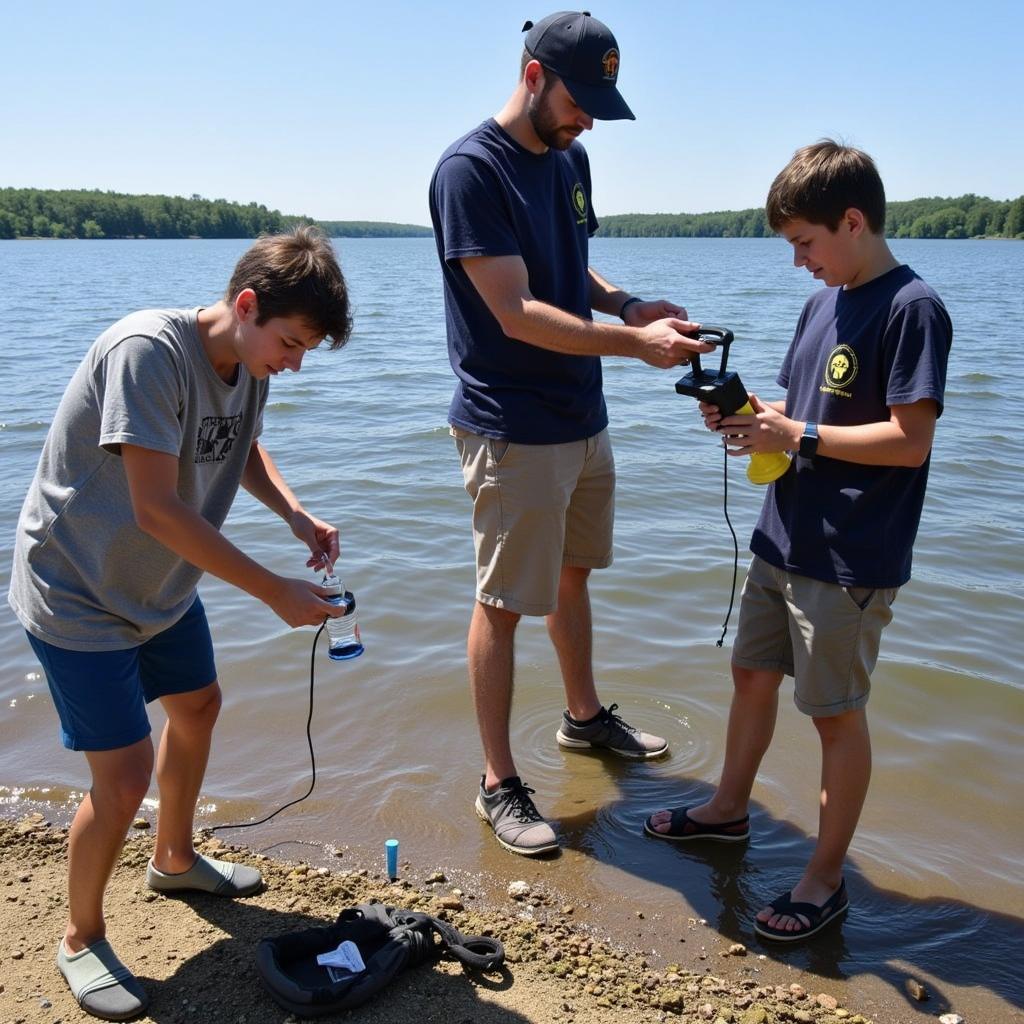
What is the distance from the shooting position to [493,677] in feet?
13.2

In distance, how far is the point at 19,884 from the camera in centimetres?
354

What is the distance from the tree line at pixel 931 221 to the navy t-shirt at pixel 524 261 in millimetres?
85493

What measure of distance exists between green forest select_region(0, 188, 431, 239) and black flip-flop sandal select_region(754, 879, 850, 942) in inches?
4217

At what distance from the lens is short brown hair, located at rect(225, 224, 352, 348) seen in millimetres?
2803

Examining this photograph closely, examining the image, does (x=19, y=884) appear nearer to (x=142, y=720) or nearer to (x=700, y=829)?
(x=142, y=720)

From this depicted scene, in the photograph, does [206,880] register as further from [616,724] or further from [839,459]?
[839,459]

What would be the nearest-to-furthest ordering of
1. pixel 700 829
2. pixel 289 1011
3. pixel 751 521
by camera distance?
pixel 289 1011
pixel 700 829
pixel 751 521

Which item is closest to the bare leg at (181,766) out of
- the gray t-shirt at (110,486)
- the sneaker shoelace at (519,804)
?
the gray t-shirt at (110,486)

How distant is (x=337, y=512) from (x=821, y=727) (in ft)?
18.3

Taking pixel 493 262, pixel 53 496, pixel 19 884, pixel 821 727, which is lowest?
pixel 19 884

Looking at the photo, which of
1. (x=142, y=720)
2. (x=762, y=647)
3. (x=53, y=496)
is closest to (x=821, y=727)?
(x=762, y=647)

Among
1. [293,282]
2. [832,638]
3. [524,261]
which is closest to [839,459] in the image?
[832,638]

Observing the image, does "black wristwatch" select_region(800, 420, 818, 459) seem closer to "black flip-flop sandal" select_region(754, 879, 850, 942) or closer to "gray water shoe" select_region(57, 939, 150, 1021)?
"black flip-flop sandal" select_region(754, 879, 850, 942)

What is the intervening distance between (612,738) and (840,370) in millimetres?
2096
